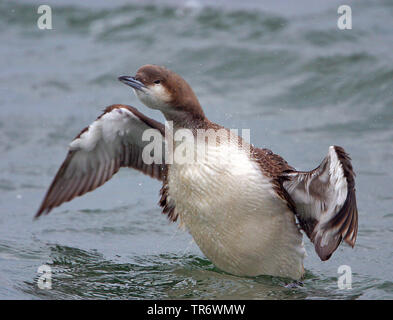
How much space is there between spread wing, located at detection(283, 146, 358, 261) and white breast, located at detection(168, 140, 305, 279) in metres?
0.18

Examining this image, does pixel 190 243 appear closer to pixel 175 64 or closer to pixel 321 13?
pixel 175 64

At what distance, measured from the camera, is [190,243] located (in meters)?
8.61

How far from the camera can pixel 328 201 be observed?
6.93m

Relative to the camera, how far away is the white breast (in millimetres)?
6883

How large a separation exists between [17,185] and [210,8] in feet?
26.4

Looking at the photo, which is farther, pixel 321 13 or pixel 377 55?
pixel 321 13

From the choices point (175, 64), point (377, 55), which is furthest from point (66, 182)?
point (377, 55)
